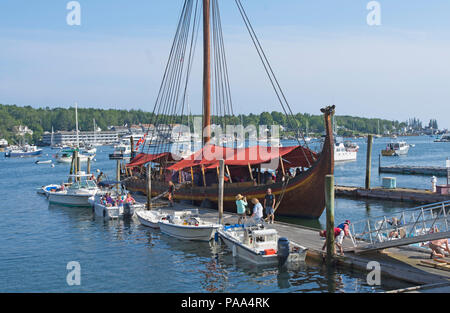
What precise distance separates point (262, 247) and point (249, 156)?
11045mm

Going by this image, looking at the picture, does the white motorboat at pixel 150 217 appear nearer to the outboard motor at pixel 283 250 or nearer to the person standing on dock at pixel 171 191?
the person standing on dock at pixel 171 191

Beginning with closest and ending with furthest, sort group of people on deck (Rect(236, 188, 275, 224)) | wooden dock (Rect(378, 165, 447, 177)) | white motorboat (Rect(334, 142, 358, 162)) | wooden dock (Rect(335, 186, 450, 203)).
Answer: group of people on deck (Rect(236, 188, 275, 224)) → wooden dock (Rect(335, 186, 450, 203)) → wooden dock (Rect(378, 165, 447, 177)) → white motorboat (Rect(334, 142, 358, 162))

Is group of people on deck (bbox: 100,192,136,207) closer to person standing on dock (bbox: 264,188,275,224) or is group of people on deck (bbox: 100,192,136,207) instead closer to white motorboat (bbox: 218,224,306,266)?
person standing on dock (bbox: 264,188,275,224)

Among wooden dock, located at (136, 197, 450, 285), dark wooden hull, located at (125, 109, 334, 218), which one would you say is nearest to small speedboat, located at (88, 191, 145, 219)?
dark wooden hull, located at (125, 109, 334, 218)

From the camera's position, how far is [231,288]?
16828 millimetres

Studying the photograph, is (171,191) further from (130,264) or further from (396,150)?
(396,150)

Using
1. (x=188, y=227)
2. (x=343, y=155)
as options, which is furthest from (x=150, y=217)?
(x=343, y=155)

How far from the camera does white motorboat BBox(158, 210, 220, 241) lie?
22578mm

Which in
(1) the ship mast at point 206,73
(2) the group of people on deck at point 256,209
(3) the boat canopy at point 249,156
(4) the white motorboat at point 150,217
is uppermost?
(1) the ship mast at point 206,73

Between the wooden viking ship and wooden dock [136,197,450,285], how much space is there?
17.3ft

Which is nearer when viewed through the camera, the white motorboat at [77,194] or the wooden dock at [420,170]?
the white motorboat at [77,194]

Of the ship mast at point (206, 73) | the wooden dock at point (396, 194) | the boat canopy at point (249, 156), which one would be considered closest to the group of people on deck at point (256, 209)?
the boat canopy at point (249, 156)

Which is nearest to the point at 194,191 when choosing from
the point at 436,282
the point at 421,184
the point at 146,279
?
the point at 146,279

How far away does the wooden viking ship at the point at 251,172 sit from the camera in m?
26.6
